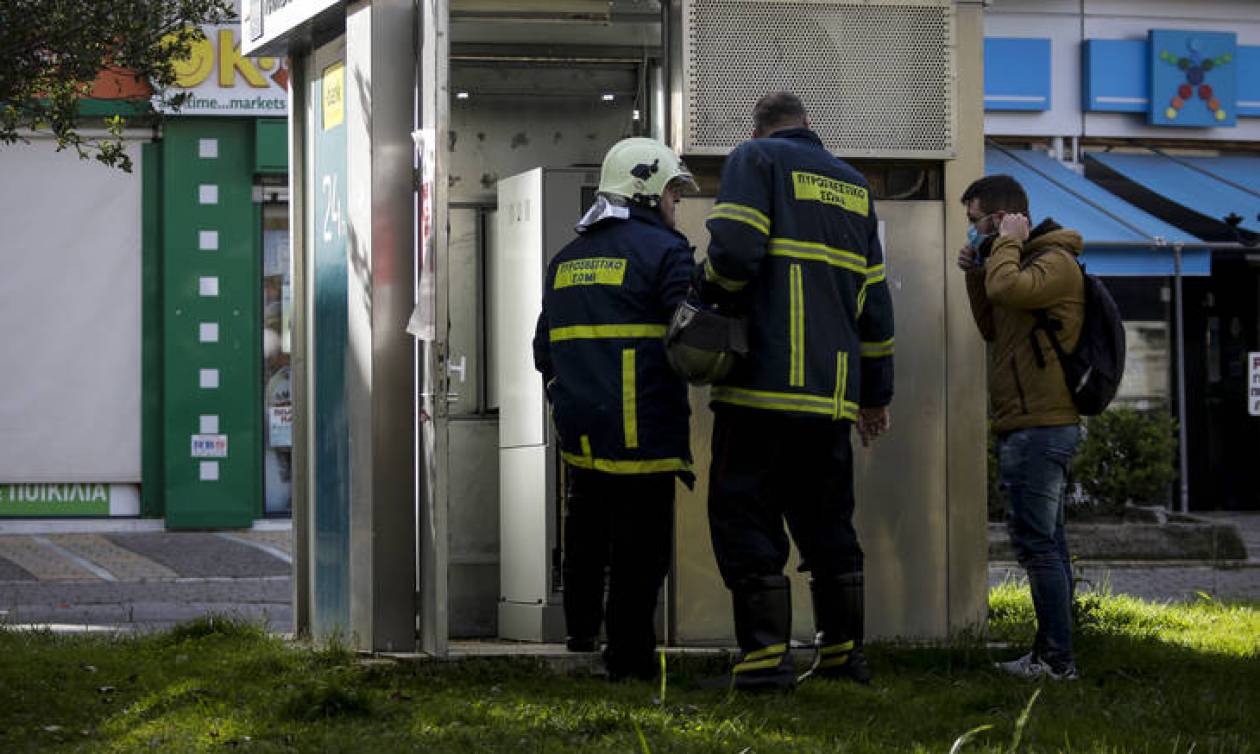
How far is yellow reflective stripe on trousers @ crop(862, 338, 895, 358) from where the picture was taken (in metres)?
6.58

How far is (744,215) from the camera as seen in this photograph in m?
6.15

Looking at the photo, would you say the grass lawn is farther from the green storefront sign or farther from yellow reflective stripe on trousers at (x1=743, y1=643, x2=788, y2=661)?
the green storefront sign

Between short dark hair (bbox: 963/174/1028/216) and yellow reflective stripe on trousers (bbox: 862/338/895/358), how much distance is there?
743mm

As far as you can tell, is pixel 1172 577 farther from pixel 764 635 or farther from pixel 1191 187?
pixel 764 635

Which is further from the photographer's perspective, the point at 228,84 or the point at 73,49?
the point at 228,84

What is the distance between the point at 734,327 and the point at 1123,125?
13.7 metres

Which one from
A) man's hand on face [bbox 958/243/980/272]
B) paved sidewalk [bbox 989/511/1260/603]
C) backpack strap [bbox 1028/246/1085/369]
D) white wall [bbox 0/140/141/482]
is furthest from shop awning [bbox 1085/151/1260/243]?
backpack strap [bbox 1028/246/1085/369]

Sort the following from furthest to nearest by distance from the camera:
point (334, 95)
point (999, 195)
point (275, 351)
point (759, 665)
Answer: point (275, 351), point (334, 95), point (999, 195), point (759, 665)

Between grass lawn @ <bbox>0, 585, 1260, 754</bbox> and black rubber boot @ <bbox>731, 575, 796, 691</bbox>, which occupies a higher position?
black rubber boot @ <bbox>731, 575, 796, 691</bbox>

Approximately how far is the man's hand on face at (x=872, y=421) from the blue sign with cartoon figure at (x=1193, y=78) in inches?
508

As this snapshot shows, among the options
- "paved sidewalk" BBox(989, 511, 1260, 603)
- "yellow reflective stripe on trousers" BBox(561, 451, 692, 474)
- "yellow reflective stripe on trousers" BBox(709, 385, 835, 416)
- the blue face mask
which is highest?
the blue face mask

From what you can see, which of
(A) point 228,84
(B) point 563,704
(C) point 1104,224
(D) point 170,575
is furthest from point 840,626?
(A) point 228,84

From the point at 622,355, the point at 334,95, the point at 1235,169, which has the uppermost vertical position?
the point at 1235,169

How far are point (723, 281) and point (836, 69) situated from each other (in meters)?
1.85
